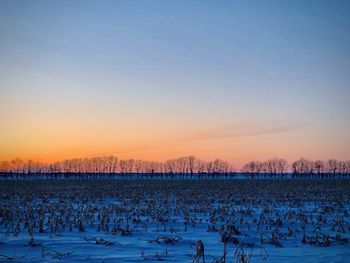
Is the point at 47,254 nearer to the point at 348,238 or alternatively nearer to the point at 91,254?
the point at 91,254

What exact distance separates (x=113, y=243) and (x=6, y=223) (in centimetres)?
422

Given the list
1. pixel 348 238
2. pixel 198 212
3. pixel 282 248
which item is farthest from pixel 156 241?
pixel 198 212

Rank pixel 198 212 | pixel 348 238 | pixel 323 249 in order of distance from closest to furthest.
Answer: pixel 323 249, pixel 348 238, pixel 198 212

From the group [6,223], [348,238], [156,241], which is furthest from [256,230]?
[6,223]

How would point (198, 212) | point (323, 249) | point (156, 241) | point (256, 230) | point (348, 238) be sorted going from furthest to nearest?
point (198, 212), point (256, 230), point (348, 238), point (156, 241), point (323, 249)

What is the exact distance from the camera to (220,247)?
23.2 feet

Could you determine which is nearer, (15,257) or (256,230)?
(15,257)

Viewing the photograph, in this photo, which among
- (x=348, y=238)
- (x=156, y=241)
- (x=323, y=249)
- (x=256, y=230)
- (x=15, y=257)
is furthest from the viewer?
(x=256, y=230)

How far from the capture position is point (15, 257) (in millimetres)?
5945

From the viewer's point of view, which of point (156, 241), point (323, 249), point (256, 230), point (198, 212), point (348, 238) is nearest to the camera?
point (323, 249)

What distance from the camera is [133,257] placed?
19.7ft

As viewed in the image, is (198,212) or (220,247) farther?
(198,212)

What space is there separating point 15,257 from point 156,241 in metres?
2.92

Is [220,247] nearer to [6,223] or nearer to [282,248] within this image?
[282,248]
